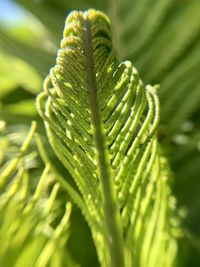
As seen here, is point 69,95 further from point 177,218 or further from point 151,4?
point 151,4

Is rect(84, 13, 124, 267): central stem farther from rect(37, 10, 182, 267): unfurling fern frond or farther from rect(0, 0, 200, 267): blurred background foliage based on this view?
rect(0, 0, 200, 267): blurred background foliage

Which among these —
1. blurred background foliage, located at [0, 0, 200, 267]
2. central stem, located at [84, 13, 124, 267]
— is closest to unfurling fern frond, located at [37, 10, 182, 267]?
central stem, located at [84, 13, 124, 267]

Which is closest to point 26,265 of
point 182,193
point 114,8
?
point 182,193

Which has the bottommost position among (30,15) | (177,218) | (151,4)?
(177,218)

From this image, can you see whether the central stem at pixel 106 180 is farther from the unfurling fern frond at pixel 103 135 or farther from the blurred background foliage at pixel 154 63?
the blurred background foliage at pixel 154 63

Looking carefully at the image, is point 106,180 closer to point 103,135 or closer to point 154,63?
point 103,135

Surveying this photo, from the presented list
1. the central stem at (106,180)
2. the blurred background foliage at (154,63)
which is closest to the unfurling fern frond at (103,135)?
the central stem at (106,180)

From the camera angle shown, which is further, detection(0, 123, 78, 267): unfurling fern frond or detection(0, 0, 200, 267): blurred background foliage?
detection(0, 0, 200, 267): blurred background foliage

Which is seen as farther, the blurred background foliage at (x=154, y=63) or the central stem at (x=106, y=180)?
the blurred background foliage at (x=154, y=63)
